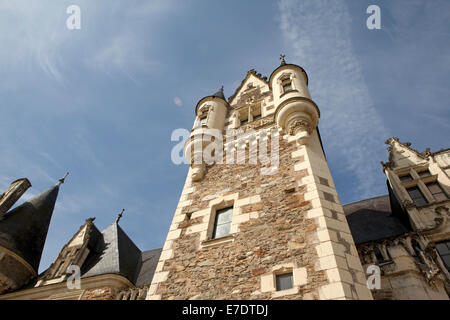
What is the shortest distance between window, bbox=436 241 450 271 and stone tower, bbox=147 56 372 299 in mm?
3317

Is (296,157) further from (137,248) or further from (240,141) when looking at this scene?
(137,248)

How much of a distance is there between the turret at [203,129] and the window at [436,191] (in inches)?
279

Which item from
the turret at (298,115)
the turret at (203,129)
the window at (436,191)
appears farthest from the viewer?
the turret at (203,129)

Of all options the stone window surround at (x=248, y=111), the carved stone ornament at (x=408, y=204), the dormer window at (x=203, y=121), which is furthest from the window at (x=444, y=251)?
the dormer window at (x=203, y=121)

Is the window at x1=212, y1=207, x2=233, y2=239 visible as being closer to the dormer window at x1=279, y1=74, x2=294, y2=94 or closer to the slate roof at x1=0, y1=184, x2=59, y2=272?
the dormer window at x1=279, y1=74, x2=294, y2=94

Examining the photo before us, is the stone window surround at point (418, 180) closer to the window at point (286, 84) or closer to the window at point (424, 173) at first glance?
the window at point (424, 173)

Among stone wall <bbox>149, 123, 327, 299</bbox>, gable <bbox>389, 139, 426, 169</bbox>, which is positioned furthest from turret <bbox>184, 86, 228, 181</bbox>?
gable <bbox>389, 139, 426, 169</bbox>

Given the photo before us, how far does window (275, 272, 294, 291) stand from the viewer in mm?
4684

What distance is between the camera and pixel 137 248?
46.0 ft

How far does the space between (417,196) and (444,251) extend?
2.35 metres

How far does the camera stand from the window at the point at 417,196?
863 centimetres

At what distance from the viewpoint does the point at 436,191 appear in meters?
8.72

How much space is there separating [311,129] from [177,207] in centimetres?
440
